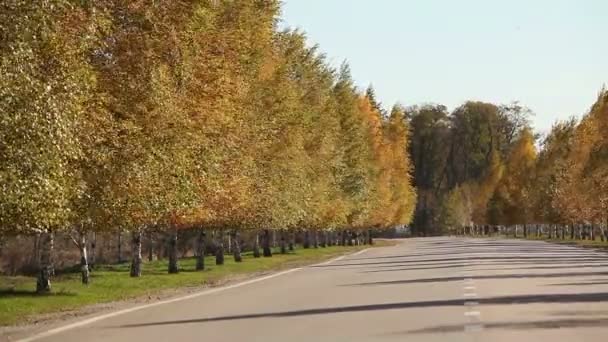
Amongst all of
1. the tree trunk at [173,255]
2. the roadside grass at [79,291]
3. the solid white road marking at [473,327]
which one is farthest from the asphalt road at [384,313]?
the tree trunk at [173,255]

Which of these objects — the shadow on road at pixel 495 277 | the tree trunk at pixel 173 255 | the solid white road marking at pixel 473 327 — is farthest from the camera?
the tree trunk at pixel 173 255

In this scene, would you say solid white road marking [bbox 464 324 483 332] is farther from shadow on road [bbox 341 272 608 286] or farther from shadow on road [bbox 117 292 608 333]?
shadow on road [bbox 341 272 608 286]

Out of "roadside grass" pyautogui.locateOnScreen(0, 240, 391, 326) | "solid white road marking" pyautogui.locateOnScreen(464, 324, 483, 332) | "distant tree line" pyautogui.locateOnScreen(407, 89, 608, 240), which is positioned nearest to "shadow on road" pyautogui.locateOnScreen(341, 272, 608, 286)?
"roadside grass" pyautogui.locateOnScreen(0, 240, 391, 326)

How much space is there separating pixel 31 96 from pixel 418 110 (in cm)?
12895

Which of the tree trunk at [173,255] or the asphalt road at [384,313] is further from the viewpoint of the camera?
the tree trunk at [173,255]

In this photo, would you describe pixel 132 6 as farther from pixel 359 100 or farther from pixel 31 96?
pixel 359 100

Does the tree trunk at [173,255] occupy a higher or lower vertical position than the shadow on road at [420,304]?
higher

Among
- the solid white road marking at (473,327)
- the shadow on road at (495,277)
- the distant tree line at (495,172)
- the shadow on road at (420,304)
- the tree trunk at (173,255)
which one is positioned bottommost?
the solid white road marking at (473,327)

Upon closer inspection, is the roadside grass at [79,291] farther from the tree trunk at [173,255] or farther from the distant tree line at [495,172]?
the distant tree line at [495,172]

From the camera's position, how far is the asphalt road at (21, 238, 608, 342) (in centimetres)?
1712

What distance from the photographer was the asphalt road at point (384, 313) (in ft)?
56.2

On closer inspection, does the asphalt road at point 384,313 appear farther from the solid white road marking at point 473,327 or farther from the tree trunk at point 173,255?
the tree trunk at point 173,255

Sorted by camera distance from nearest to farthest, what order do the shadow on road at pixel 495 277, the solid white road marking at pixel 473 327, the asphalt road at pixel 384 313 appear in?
the asphalt road at pixel 384 313 < the solid white road marking at pixel 473 327 < the shadow on road at pixel 495 277

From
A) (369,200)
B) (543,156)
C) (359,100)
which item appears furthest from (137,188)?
(543,156)
